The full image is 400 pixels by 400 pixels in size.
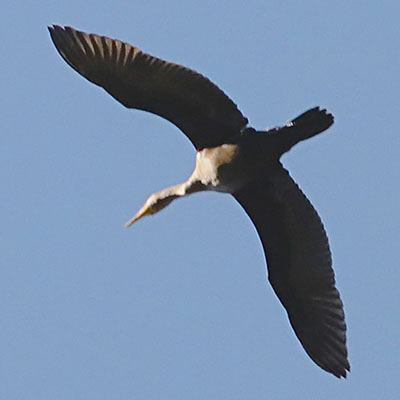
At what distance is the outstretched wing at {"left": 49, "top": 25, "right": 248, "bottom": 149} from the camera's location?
457 inches

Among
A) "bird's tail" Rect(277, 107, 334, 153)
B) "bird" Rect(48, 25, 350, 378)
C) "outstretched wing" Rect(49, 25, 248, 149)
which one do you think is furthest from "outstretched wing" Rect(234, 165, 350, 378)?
"outstretched wing" Rect(49, 25, 248, 149)

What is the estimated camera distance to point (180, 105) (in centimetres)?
1204

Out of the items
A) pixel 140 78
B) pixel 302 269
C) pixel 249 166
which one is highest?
pixel 140 78

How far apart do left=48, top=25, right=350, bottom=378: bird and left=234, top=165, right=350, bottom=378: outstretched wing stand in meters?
0.01

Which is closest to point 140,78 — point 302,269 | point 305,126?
point 305,126

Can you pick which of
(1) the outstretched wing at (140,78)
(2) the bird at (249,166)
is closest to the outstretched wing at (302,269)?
(2) the bird at (249,166)

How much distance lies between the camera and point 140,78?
1171 cm

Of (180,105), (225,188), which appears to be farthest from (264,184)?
(180,105)

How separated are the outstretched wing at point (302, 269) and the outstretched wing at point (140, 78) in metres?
1.09

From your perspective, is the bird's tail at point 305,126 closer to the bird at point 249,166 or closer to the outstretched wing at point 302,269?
the bird at point 249,166

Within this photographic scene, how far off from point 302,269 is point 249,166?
4.23 feet

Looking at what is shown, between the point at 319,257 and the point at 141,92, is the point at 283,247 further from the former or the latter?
the point at 141,92

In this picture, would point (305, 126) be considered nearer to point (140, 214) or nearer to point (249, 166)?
point (249, 166)

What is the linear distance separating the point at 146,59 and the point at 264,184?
1.92m
